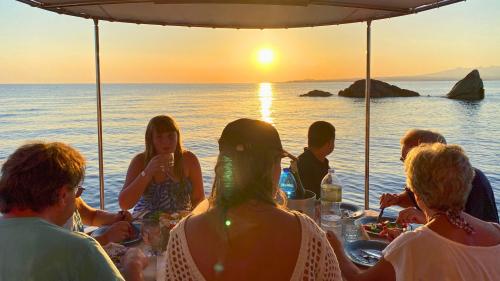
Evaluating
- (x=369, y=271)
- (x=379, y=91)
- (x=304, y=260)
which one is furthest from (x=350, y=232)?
(x=379, y=91)

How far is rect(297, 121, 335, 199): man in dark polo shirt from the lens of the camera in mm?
3543

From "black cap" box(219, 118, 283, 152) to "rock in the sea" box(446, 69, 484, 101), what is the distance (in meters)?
61.2

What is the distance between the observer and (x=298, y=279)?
1334 mm

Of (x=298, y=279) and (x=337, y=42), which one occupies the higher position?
(x=337, y=42)

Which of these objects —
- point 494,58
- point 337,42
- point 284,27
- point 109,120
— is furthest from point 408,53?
point 284,27

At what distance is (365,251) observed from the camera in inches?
81.8

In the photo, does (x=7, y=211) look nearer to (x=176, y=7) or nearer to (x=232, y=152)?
(x=232, y=152)

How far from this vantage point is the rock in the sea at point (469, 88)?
55.3 metres

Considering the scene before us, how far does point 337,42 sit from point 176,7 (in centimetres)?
4953

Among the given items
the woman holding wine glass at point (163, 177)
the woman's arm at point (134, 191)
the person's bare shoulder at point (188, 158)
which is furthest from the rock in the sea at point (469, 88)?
the woman's arm at point (134, 191)

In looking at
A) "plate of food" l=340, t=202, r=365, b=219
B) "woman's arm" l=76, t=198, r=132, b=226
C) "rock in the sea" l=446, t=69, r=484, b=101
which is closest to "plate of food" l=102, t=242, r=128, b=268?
"woman's arm" l=76, t=198, r=132, b=226

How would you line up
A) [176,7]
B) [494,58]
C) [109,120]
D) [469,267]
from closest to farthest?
1. [469,267]
2. [176,7]
3. [109,120]
4. [494,58]

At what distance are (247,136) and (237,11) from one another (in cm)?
222

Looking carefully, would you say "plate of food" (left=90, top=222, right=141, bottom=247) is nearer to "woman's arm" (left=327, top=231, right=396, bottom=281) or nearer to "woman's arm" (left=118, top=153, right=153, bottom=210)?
"woman's arm" (left=118, top=153, right=153, bottom=210)
